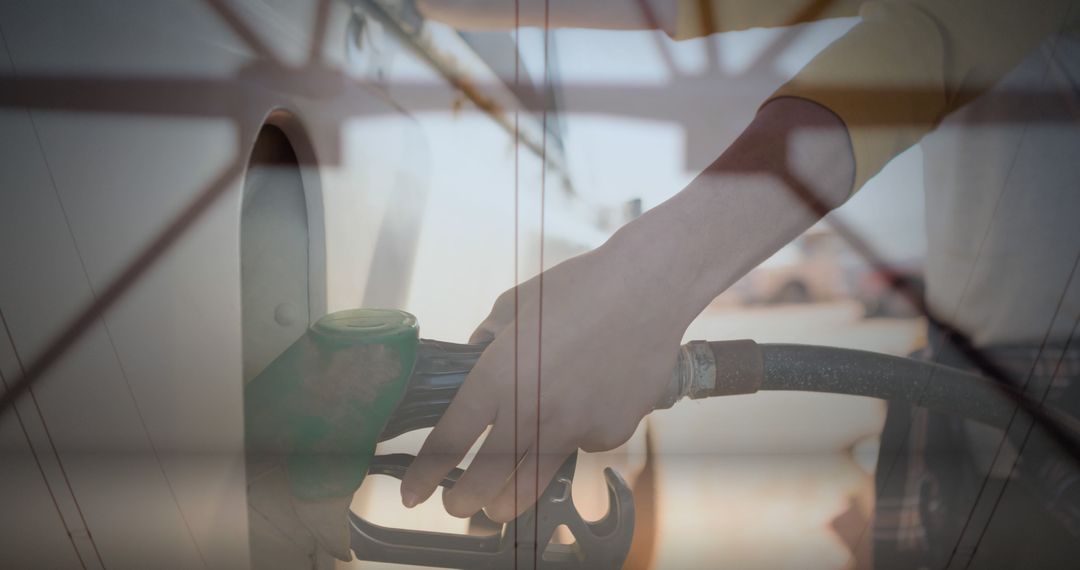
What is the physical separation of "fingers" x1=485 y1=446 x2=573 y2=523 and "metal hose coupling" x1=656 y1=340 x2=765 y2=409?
0.48ft

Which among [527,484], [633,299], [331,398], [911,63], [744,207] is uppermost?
[911,63]

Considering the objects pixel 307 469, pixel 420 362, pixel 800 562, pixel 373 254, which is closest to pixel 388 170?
pixel 373 254

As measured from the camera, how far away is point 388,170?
0.65 m

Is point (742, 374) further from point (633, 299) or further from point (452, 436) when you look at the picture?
point (452, 436)


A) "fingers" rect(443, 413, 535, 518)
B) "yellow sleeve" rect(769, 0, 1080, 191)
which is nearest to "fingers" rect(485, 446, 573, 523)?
"fingers" rect(443, 413, 535, 518)

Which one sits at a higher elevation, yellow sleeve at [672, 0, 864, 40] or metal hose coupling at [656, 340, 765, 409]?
yellow sleeve at [672, 0, 864, 40]

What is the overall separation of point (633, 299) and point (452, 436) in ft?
0.89

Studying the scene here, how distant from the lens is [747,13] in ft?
2.09

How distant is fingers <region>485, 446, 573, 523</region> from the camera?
677 mm

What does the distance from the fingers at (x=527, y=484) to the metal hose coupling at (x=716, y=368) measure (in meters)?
0.15

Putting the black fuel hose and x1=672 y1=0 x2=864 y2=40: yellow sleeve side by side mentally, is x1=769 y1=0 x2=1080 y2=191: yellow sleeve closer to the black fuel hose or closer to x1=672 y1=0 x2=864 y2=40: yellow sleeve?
x1=672 y1=0 x2=864 y2=40: yellow sleeve

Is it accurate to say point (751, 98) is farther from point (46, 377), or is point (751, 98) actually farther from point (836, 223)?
point (46, 377)

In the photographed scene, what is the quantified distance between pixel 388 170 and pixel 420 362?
23 centimetres

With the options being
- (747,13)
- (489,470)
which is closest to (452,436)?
(489,470)
